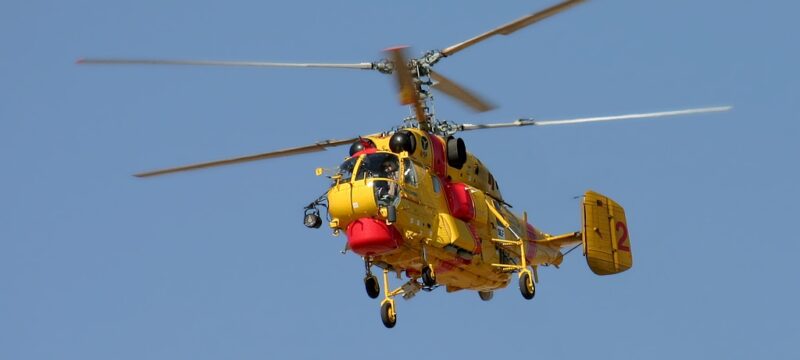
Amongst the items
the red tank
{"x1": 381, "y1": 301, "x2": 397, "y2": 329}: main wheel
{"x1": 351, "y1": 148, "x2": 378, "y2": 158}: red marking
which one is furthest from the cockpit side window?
{"x1": 381, "y1": 301, "x2": 397, "y2": 329}: main wheel

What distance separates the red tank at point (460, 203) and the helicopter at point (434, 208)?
0.02 metres

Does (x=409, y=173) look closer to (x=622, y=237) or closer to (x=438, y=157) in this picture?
(x=438, y=157)

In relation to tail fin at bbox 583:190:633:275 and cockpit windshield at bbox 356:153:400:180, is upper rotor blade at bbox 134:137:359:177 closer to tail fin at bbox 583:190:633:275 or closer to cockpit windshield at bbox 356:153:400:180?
cockpit windshield at bbox 356:153:400:180

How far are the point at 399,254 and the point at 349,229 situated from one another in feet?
4.33

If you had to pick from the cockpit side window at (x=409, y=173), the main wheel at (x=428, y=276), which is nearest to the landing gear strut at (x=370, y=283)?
the main wheel at (x=428, y=276)

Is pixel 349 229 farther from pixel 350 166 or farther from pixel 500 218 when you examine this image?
pixel 500 218

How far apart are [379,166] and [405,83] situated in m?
1.61

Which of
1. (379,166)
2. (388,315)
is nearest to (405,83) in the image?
(379,166)

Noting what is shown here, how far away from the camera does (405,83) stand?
32281 millimetres

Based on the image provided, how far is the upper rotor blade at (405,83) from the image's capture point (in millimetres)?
31094

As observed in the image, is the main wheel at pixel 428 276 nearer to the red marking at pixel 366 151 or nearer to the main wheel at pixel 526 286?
the red marking at pixel 366 151

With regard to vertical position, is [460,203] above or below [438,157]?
below

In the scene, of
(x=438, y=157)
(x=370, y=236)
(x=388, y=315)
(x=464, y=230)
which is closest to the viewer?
(x=370, y=236)

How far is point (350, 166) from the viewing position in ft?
106
